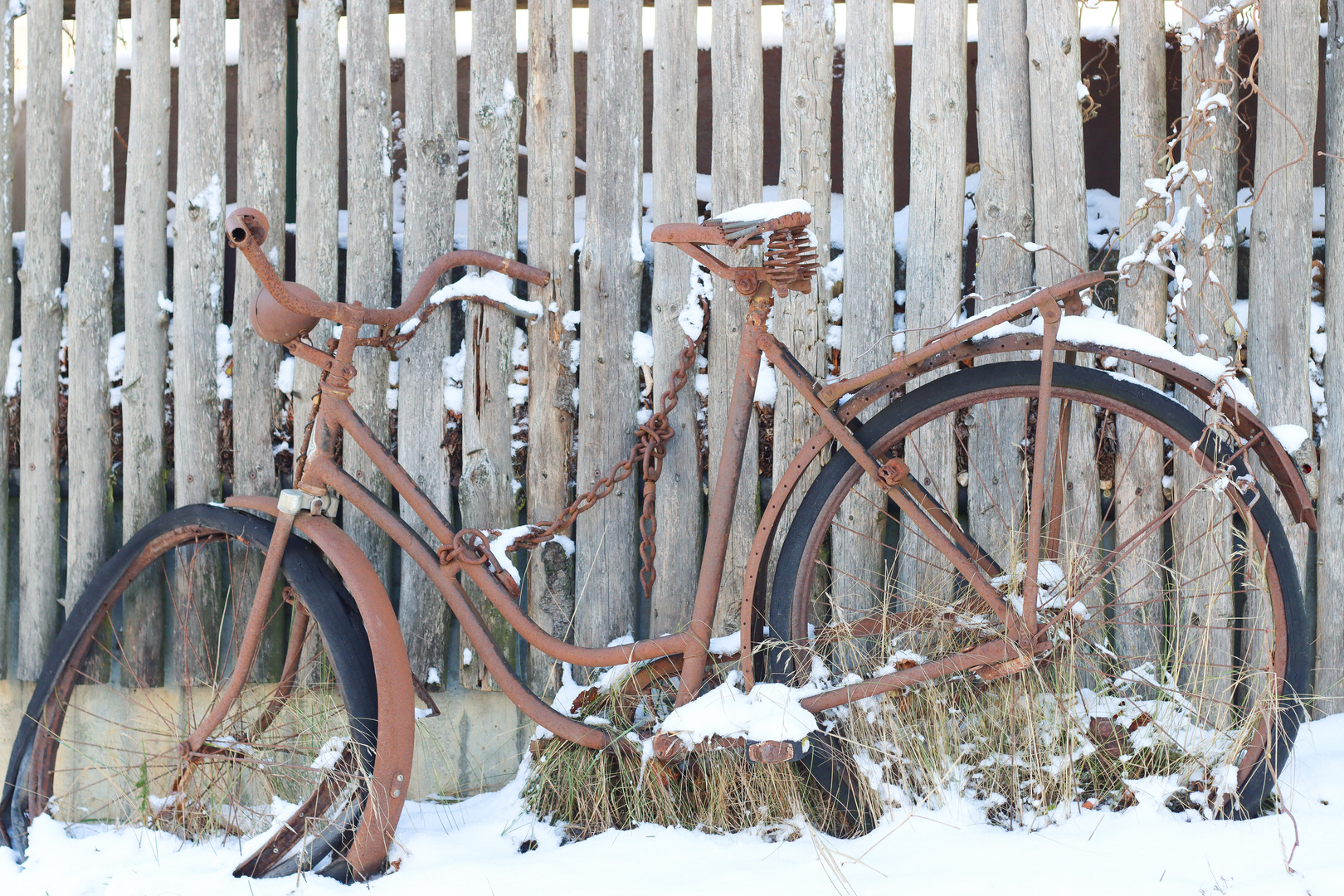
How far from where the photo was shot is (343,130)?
2.96 metres

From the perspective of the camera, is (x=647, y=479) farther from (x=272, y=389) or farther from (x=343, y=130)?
(x=343, y=130)

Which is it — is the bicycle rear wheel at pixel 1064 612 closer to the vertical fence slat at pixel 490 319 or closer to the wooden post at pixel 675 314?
the wooden post at pixel 675 314

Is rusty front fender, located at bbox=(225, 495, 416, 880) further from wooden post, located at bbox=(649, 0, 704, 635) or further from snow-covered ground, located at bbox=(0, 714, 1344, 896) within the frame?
wooden post, located at bbox=(649, 0, 704, 635)

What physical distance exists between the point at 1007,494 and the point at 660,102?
139 cm

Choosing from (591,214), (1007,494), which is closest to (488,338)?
(591,214)

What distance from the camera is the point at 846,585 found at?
2.57 metres

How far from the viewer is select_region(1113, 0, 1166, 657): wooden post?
2461 mm

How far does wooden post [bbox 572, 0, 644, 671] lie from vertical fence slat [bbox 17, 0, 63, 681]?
159cm

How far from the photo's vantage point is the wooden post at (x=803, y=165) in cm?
258

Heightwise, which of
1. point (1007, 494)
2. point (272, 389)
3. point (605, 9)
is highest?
point (605, 9)

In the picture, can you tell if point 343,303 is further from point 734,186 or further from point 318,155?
point 734,186

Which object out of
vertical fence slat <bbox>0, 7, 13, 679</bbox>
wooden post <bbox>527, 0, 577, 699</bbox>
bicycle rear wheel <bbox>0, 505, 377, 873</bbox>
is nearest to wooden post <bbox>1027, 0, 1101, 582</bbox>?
wooden post <bbox>527, 0, 577, 699</bbox>

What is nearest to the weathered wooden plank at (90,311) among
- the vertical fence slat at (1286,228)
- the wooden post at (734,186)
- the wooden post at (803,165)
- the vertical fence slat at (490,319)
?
the vertical fence slat at (490,319)

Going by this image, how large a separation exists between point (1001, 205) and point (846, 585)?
1068 millimetres
